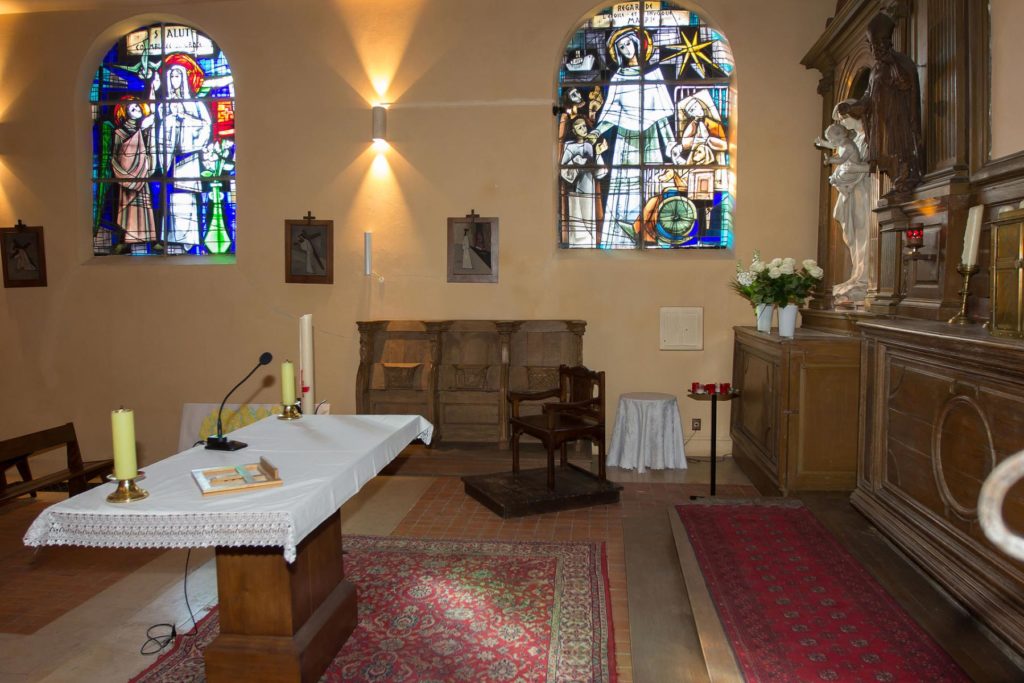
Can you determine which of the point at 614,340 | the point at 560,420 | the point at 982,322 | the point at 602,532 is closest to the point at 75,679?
the point at 602,532

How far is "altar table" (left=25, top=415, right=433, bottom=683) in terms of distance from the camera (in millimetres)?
2057

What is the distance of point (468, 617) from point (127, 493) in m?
1.56

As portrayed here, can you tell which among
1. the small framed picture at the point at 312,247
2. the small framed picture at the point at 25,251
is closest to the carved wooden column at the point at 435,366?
the small framed picture at the point at 312,247

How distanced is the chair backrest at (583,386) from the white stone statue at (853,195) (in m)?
1.82

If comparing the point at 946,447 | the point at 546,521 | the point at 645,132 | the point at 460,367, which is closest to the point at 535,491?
the point at 546,521

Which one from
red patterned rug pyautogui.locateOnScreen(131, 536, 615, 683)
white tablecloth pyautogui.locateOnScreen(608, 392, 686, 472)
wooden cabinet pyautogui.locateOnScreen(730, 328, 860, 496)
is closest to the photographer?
red patterned rug pyautogui.locateOnScreen(131, 536, 615, 683)

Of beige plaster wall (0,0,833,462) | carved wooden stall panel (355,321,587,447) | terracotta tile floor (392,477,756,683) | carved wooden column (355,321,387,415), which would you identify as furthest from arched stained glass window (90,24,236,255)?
terracotta tile floor (392,477,756,683)

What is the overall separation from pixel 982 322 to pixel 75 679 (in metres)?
Answer: 4.20

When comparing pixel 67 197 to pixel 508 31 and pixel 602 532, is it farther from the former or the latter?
pixel 602 532

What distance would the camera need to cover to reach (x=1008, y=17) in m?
3.46

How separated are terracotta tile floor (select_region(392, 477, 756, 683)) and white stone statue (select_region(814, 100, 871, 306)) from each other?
158 centimetres

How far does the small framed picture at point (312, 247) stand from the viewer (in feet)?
22.0

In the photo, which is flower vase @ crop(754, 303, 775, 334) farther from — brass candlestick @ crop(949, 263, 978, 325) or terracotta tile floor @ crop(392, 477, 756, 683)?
brass candlestick @ crop(949, 263, 978, 325)

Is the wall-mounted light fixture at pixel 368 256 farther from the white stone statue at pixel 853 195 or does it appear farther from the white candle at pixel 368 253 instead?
the white stone statue at pixel 853 195
